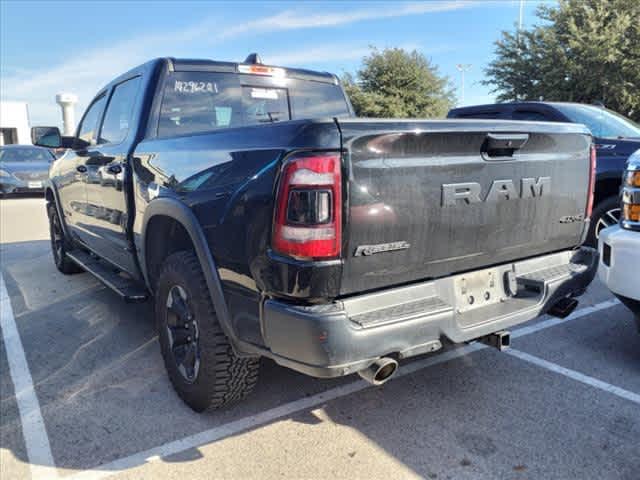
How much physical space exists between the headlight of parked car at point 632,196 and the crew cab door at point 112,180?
10.3 feet

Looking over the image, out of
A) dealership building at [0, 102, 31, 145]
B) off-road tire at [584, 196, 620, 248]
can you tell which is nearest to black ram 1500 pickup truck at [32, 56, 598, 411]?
off-road tire at [584, 196, 620, 248]

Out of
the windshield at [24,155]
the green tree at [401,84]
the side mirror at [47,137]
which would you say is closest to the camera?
the side mirror at [47,137]

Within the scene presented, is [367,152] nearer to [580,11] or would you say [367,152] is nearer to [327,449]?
[327,449]

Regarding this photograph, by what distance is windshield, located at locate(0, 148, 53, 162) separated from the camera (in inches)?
650

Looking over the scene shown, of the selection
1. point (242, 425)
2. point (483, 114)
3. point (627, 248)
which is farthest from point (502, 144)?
point (483, 114)

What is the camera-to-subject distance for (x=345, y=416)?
116 inches

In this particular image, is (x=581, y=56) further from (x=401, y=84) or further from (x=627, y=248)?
(x=627, y=248)

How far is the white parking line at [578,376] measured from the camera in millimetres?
3070

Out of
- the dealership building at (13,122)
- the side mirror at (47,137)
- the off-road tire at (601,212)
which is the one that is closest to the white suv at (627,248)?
the off-road tire at (601,212)

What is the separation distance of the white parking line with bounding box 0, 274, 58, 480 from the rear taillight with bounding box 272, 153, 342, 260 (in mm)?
1630

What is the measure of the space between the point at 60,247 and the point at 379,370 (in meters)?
5.25

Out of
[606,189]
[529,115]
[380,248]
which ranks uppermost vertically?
[529,115]

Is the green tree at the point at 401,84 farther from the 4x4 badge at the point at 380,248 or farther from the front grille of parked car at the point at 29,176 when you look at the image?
the 4x4 badge at the point at 380,248

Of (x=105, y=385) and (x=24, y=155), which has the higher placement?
(x=24, y=155)
